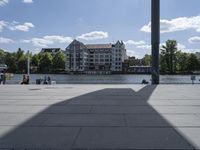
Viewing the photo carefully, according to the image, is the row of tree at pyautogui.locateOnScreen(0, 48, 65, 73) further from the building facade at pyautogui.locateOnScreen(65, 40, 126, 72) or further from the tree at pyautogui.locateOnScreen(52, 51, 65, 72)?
the building facade at pyautogui.locateOnScreen(65, 40, 126, 72)

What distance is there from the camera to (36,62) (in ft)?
560

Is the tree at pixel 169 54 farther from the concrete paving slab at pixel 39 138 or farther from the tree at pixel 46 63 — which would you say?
the concrete paving slab at pixel 39 138

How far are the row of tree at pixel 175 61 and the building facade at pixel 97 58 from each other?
54.9 meters

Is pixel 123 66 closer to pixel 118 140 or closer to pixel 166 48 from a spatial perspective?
pixel 166 48

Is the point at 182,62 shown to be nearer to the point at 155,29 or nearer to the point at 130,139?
the point at 155,29

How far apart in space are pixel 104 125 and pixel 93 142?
76.9 inches

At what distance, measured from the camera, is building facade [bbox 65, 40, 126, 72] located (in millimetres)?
192375

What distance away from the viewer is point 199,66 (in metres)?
144

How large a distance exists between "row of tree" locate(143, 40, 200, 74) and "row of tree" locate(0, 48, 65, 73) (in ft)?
203

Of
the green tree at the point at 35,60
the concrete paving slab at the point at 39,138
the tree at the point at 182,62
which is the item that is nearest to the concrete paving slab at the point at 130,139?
the concrete paving slab at the point at 39,138

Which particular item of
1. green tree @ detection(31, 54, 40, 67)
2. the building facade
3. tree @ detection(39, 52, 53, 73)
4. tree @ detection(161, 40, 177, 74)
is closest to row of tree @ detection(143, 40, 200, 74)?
tree @ detection(161, 40, 177, 74)

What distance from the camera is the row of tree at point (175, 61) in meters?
121

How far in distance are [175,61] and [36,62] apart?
73219mm

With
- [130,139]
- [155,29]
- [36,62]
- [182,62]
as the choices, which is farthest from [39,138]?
[36,62]
